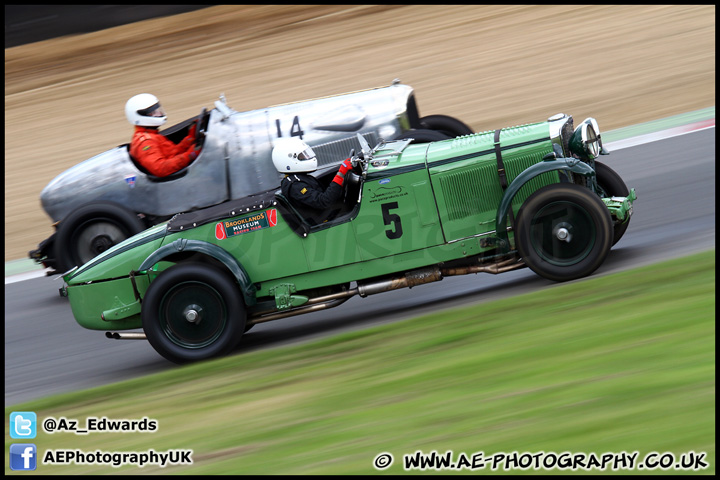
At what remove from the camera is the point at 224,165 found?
9.66m

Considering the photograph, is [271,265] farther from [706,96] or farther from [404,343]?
[706,96]

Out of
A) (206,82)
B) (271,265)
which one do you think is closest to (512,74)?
(206,82)

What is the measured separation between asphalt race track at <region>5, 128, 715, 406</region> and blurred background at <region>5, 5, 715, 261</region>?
3101 mm

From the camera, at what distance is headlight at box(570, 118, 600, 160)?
282 inches

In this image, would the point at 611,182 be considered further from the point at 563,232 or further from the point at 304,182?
the point at 304,182

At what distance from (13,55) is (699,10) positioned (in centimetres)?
1483

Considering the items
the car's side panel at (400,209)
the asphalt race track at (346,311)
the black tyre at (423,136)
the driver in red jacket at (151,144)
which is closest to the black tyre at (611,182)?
the asphalt race track at (346,311)

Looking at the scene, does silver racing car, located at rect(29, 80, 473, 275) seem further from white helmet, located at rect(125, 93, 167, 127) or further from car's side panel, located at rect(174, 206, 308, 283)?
car's side panel, located at rect(174, 206, 308, 283)

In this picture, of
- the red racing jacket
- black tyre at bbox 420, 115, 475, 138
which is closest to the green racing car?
the red racing jacket

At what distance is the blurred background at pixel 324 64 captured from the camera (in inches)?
543

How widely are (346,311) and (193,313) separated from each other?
5.08ft

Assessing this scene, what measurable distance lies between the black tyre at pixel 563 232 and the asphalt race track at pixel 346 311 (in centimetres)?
26

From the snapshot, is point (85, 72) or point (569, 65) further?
point (85, 72)

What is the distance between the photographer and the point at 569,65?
15383mm
